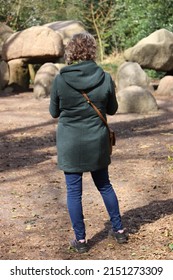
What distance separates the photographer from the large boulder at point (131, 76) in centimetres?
1396

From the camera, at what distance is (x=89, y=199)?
18.2 feet

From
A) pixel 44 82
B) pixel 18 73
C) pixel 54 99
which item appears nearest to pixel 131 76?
pixel 44 82

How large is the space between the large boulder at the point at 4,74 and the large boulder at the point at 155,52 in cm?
330

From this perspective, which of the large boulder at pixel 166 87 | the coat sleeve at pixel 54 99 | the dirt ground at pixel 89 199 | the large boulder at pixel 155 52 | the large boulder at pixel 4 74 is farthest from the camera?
the large boulder at pixel 4 74

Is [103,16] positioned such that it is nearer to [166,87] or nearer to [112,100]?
[166,87]

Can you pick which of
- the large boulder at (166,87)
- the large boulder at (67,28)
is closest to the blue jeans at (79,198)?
the large boulder at (166,87)

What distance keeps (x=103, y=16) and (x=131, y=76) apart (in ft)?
29.9

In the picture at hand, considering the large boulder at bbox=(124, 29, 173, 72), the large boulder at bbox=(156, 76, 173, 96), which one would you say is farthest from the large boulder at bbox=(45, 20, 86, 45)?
the large boulder at bbox=(156, 76, 173, 96)

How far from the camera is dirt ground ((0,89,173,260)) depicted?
4250 millimetres

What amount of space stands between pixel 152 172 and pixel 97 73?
285cm

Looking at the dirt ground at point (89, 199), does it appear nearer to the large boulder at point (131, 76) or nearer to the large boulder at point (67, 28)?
the large boulder at point (131, 76)

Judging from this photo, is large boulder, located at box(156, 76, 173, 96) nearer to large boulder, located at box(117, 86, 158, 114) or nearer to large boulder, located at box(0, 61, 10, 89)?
large boulder, located at box(117, 86, 158, 114)
